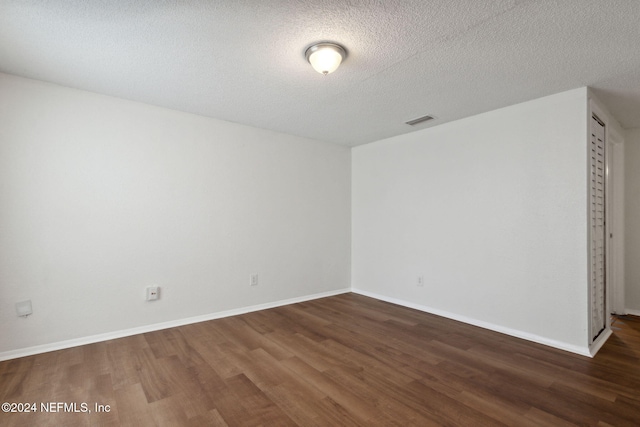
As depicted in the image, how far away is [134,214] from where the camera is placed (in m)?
3.13

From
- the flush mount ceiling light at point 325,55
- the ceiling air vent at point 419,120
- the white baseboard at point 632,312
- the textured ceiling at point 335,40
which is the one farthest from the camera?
the white baseboard at point 632,312

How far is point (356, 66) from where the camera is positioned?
2361 millimetres

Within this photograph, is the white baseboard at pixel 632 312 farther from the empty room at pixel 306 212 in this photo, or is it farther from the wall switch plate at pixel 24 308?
the wall switch plate at pixel 24 308

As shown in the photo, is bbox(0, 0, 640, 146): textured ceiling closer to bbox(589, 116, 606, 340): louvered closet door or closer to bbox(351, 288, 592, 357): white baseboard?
bbox(589, 116, 606, 340): louvered closet door

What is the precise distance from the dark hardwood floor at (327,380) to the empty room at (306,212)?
0.06ft

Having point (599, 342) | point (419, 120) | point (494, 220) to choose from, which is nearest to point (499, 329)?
point (599, 342)

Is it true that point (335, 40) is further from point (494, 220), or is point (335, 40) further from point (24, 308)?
point (24, 308)

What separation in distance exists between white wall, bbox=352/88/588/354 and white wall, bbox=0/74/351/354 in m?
1.24

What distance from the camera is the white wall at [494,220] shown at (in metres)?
2.76

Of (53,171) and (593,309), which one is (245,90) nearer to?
(53,171)

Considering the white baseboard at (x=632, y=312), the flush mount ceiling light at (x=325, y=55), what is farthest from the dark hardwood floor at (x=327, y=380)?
the flush mount ceiling light at (x=325, y=55)

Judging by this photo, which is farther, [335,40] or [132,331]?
[132,331]

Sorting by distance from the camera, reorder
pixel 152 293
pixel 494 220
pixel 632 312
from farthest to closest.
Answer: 1. pixel 632 312
2. pixel 494 220
3. pixel 152 293

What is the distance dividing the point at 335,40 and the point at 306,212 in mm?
2706
